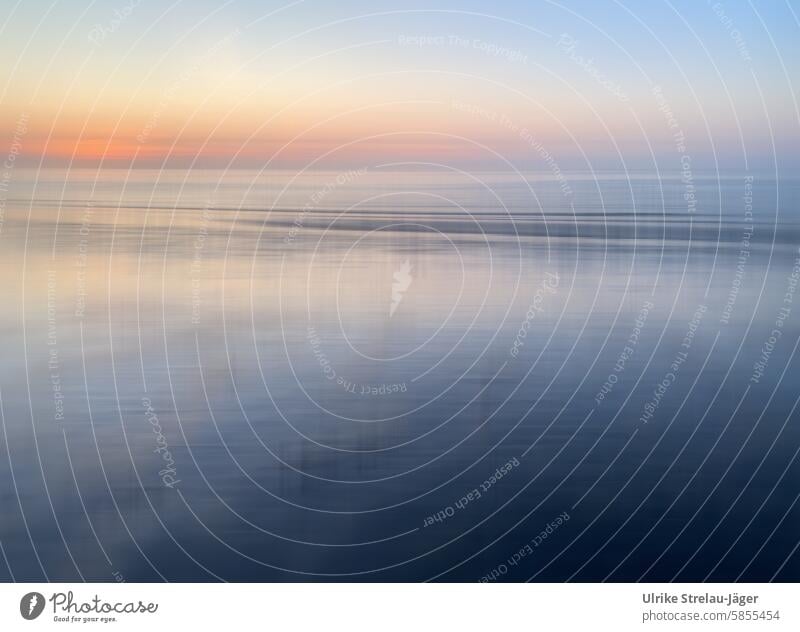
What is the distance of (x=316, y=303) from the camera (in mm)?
11984

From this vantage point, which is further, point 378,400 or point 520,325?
point 520,325

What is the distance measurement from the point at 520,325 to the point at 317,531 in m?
4.48

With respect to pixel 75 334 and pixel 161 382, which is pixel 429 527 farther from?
pixel 75 334

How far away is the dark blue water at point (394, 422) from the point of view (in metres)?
7.13

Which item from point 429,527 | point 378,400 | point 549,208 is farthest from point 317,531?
point 549,208

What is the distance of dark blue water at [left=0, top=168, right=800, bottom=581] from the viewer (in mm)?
7133

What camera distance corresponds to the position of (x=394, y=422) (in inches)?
348
